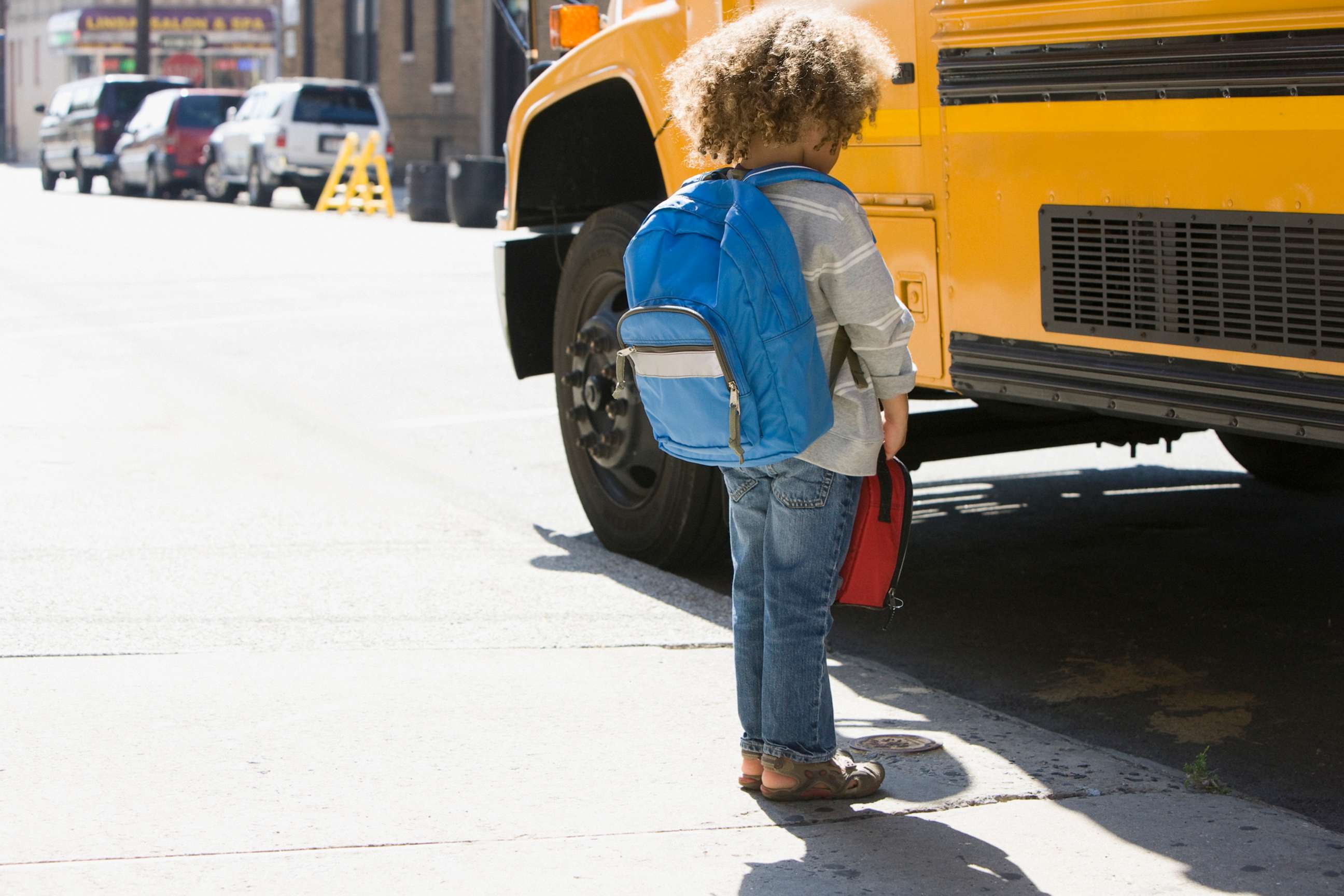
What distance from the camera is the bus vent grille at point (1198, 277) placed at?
142 inches

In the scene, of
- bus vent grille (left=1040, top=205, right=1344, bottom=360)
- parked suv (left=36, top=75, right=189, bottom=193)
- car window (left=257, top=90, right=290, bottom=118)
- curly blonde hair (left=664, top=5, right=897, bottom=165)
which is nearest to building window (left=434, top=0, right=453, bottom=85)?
parked suv (left=36, top=75, right=189, bottom=193)

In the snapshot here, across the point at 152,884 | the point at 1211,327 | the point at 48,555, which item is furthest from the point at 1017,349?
the point at 48,555

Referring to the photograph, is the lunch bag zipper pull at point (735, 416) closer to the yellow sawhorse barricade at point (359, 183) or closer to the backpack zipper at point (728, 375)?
the backpack zipper at point (728, 375)

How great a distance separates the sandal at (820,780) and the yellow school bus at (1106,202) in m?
1.04

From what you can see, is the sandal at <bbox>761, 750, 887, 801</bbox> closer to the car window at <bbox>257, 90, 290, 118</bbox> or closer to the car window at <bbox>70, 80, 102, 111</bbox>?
the car window at <bbox>257, 90, 290, 118</bbox>

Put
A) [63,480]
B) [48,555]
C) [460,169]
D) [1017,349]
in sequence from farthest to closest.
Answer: [460,169] < [63,480] < [48,555] < [1017,349]

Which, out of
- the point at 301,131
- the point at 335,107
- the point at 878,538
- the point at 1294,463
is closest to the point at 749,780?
the point at 878,538

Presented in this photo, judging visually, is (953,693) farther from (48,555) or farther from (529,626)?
(48,555)

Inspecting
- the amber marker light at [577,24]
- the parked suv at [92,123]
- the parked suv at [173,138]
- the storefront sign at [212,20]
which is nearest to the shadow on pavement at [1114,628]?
the amber marker light at [577,24]

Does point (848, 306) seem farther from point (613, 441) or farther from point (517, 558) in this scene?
point (517, 558)

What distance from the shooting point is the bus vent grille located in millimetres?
3615

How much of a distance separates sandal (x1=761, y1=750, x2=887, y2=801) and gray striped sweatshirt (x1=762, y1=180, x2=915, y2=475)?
583 millimetres

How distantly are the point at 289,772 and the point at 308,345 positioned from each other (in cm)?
781

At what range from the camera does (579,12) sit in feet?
20.1
